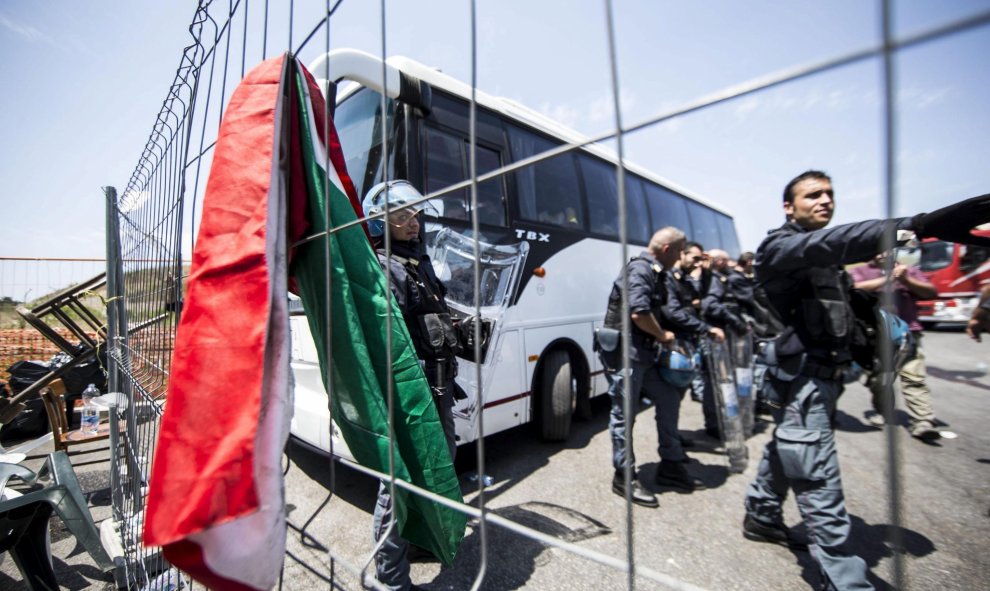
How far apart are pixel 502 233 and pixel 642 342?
4.73ft

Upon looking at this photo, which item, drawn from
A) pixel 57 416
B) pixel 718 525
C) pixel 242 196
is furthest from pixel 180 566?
pixel 57 416

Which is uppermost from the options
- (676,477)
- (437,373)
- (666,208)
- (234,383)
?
(666,208)

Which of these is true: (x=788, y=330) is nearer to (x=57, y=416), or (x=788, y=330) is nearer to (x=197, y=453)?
(x=197, y=453)

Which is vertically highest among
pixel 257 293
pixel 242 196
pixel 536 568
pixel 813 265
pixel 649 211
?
pixel 649 211

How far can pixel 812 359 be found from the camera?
1.92 m

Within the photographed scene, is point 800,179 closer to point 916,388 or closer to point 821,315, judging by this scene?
point 821,315

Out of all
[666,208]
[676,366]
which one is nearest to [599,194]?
[666,208]

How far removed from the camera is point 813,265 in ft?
5.36

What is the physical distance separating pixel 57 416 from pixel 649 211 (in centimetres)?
637

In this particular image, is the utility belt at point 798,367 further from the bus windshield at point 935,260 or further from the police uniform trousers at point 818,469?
the bus windshield at point 935,260

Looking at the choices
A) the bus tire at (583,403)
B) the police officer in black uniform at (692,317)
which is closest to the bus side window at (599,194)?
the police officer in black uniform at (692,317)

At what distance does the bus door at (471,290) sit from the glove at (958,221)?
2.10 metres

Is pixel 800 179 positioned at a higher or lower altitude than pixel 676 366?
higher

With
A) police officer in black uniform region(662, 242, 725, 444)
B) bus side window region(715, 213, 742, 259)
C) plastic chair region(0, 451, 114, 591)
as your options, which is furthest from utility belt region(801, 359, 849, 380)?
bus side window region(715, 213, 742, 259)
